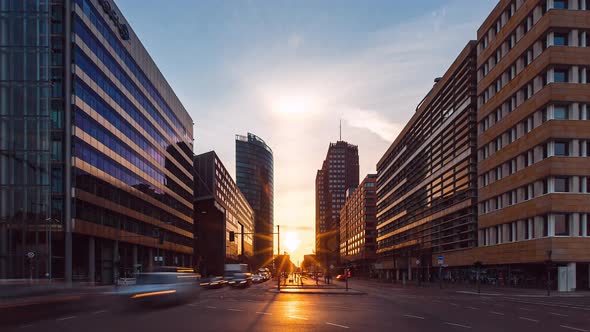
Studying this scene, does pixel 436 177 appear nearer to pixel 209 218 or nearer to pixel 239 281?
pixel 239 281

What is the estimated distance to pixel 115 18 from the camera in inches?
2665

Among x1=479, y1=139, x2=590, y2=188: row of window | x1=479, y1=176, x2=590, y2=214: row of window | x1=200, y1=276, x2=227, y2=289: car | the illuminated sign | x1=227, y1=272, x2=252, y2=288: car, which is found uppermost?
the illuminated sign

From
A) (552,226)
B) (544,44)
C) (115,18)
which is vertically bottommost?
(552,226)

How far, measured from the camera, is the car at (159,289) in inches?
925

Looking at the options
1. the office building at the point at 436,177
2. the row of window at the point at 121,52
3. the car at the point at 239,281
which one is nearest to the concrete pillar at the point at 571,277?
the office building at the point at 436,177

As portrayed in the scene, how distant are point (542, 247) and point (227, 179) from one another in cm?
11996

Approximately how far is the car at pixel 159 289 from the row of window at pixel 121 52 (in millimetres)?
40614

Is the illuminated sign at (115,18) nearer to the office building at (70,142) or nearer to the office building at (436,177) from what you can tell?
the office building at (70,142)

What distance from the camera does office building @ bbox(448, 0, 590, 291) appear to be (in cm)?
5150

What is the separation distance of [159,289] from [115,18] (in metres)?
50.7

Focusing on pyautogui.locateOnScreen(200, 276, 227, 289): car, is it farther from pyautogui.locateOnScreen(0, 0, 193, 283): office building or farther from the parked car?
pyautogui.locateOnScreen(0, 0, 193, 283): office building

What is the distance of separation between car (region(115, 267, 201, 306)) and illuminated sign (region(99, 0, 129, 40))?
45611 millimetres

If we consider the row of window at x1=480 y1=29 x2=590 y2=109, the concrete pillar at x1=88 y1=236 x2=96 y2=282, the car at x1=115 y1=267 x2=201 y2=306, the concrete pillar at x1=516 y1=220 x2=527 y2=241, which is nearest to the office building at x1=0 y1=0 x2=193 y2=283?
the concrete pillar at x1=88 y1=236 x2=96 y2=282

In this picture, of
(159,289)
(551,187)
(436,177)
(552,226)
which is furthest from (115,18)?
(552,226)
